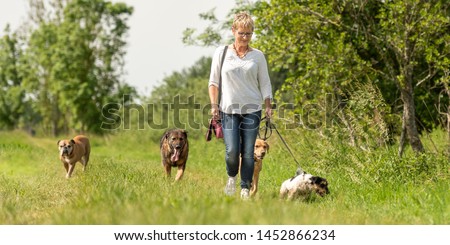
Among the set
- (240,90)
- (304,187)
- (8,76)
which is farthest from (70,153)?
(8,76)

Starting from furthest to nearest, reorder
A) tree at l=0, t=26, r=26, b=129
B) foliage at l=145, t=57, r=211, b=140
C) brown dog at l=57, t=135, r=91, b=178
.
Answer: tree at l=0, t=26, r=26, b=129 < foliage at l=145, t=57, r=211, b=140 < brown dog at l=57, t=135, r=91, b=178

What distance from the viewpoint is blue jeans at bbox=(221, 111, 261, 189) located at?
7141 mm

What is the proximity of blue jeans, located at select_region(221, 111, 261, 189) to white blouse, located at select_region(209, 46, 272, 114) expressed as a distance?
0.09m

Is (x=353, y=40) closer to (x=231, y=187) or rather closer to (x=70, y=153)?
(x=231, y=187)

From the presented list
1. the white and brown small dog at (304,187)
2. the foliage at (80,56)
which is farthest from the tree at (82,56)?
the white and brown small dog at (304,187)

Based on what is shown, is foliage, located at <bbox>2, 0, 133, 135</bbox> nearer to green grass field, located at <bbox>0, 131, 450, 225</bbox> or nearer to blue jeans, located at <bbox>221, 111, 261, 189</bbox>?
green grass field, located at <bbox>0, 131, 450, 225</bbox>

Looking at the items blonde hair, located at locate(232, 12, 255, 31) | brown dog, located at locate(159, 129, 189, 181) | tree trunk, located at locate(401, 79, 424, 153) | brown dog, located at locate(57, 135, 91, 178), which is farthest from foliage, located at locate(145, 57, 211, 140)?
blonde hair, located at locate(232, 12, 255, 31)

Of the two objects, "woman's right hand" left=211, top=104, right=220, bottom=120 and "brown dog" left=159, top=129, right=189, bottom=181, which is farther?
"brown dog" left=159, top=129, right=189, bottom=181

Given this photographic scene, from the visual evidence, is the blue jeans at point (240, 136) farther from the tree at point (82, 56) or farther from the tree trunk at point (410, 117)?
the tree at point (82, 56)

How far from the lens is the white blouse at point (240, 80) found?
704cm

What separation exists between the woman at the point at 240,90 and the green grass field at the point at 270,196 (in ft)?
2.40

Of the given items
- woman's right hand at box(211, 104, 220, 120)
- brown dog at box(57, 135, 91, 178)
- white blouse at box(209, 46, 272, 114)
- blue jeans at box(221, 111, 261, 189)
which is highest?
white blouse at box(209, 46, 272, 114)

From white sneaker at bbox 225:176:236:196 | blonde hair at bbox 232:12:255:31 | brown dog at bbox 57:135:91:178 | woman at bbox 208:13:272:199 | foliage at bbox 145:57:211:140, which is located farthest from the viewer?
foliage at bbox 145:57:211:140

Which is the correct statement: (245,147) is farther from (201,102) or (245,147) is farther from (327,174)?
(201,102)
